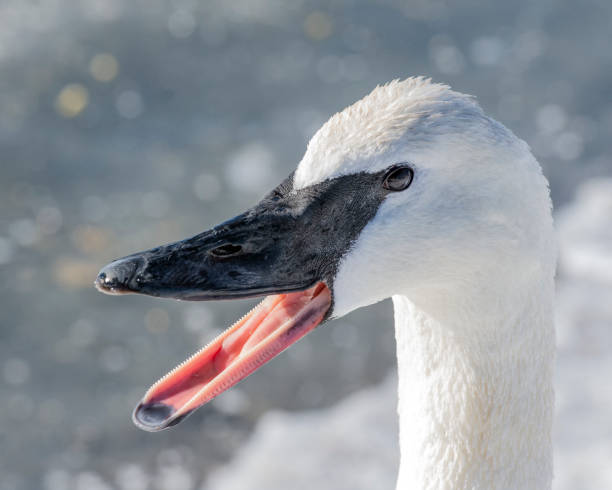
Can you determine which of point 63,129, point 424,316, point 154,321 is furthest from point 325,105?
point 424,316

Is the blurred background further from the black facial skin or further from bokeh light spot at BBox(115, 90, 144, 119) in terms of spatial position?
the black facial skin

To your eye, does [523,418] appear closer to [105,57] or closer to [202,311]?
[202,311]

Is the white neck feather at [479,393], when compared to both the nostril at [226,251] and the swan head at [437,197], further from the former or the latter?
the nostril at [226,251]

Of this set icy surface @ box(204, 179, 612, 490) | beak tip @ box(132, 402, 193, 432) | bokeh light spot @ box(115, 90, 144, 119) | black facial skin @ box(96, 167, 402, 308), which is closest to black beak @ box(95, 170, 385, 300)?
black facial skin @ box(96, 167, 402, 308)

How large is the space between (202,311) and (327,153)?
143 inches

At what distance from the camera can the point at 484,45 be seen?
7.93 metres

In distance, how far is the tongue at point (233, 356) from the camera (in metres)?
2.09

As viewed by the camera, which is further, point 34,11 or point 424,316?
point 34,11

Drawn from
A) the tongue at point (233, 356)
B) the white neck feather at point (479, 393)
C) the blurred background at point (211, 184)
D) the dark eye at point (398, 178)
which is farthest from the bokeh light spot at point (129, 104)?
the dark eye at point (398, 178)

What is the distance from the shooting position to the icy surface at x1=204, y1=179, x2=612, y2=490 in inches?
177

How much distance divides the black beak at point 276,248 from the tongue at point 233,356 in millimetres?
88

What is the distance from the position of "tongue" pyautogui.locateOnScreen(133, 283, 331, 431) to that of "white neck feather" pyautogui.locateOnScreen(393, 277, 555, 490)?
34 cm

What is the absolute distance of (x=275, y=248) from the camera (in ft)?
6.98

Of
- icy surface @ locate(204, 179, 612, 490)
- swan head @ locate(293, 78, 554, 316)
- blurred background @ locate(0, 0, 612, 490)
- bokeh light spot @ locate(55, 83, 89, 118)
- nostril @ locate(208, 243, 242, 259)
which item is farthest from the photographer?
bokeh light spot @ locate(55, 83, 89, 118)
